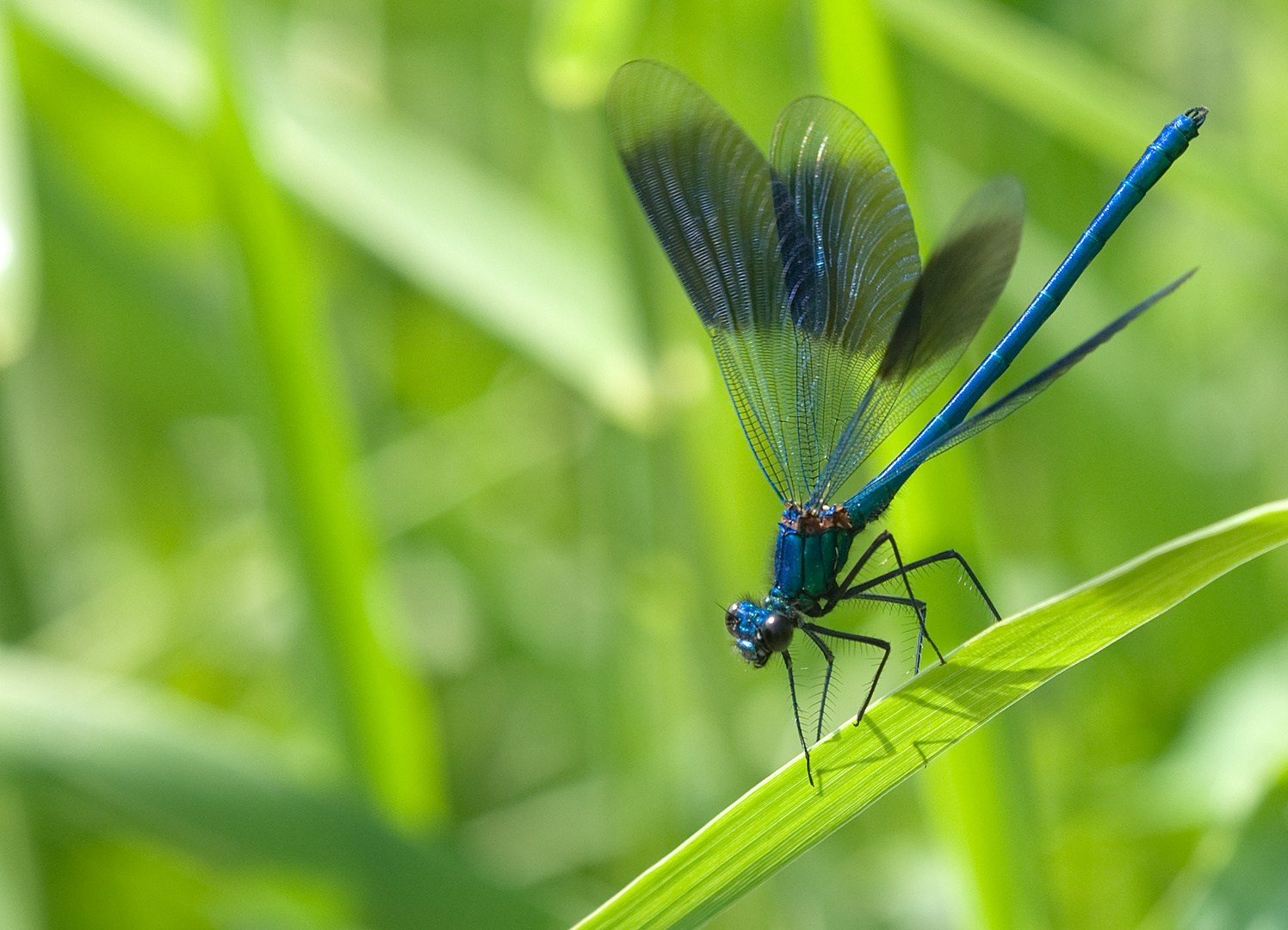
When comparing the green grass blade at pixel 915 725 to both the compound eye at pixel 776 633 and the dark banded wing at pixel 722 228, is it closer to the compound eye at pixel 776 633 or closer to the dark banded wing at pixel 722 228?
the compound eye at pixel 776 633

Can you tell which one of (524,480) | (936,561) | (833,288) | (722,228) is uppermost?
(524,480)

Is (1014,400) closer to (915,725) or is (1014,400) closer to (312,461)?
(915,725)

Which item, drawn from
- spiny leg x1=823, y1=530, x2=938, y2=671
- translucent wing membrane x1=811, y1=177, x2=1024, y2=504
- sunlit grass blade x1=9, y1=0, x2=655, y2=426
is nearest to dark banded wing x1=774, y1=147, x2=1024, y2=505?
translucent wing membrane x1=811, y1=177, x2=1024, y2=504

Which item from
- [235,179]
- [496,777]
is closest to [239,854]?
[235,179]

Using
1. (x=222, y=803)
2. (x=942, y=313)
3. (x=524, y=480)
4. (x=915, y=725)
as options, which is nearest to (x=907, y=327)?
(x=942, y=313)

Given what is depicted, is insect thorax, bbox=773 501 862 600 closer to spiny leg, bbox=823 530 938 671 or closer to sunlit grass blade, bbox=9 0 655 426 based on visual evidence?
spiny leg, bbox=823 530 938 671

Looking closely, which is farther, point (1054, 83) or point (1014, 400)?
point (1054, 83)

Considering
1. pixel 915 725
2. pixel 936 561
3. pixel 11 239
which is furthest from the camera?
pixel 11 239
